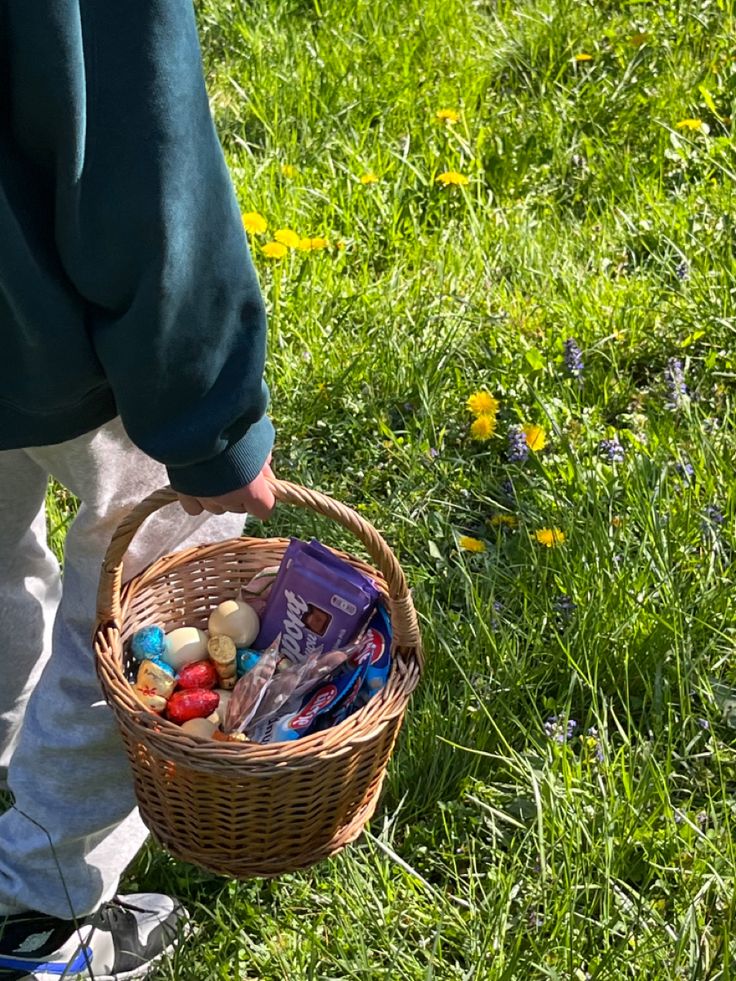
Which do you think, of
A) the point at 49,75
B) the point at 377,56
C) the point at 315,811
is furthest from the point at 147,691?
the point at 377,56

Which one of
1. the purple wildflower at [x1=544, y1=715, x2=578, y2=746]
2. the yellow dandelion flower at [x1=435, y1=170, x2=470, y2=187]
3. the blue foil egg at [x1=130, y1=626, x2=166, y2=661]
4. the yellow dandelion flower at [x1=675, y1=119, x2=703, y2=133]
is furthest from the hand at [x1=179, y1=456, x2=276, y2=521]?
the yellow dandelion flower at [x1=675, y1=119, x2=703, y2=133]

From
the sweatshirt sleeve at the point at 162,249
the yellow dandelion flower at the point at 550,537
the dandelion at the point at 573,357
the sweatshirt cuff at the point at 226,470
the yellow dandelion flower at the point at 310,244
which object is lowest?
the yellow dandelion flower at the point at 550,537

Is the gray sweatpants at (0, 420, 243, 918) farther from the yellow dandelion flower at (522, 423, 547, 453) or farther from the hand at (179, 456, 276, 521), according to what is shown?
the yellow dandelion flower at (522, 423, 547, 453)

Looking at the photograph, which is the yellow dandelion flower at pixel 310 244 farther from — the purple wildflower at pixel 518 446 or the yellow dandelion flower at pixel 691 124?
the yellow dandelion flower at pixel 691 124

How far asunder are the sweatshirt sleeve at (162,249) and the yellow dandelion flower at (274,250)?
1.28 metres

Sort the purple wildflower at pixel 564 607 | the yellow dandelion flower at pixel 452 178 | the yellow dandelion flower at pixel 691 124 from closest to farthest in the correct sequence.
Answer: the purple wildflower at pixel 564 607
the yellow dandelion flower at pixel 452 178
the yellow dandelion flower at pixel 691 124

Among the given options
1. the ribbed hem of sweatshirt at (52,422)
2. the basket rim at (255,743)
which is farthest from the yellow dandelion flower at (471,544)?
the ribbed hem of sweatshirt at (52,422)

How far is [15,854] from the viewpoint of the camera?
1747 millimetres

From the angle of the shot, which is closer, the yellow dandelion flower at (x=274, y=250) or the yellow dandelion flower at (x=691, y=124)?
the yellow dandelion flower at (x=274, y=250)

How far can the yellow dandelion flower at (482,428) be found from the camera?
2348 mm

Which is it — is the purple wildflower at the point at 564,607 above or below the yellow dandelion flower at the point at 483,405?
below

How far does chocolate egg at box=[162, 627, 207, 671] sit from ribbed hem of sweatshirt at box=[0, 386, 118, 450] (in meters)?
0.45

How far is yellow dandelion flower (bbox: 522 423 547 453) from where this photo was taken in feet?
7.42

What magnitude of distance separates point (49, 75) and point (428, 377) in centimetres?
147
